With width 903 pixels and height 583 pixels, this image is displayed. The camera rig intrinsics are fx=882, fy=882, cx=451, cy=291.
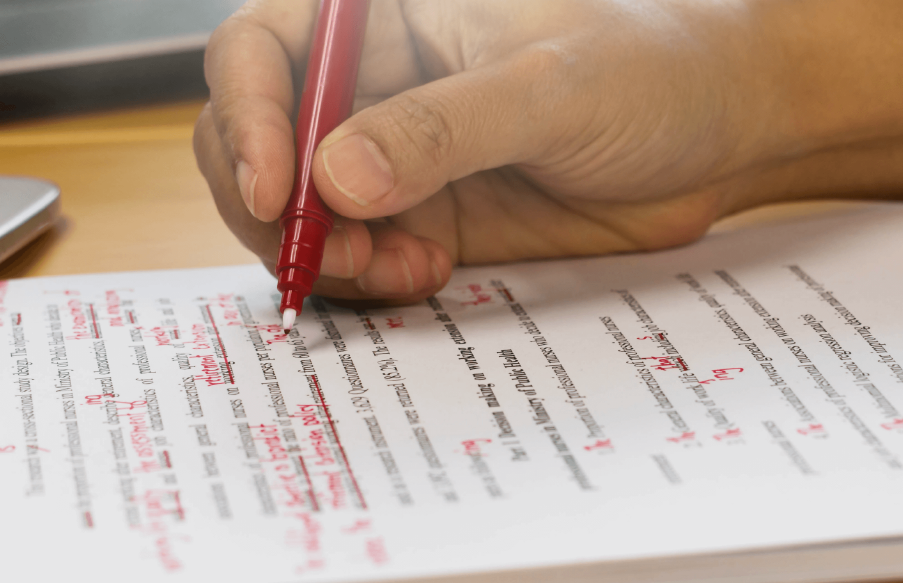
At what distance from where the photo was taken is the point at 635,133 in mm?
555

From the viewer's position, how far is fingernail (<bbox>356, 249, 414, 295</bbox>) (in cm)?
50

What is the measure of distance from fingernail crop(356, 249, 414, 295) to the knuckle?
0.23ft

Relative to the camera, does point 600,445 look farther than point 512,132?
No

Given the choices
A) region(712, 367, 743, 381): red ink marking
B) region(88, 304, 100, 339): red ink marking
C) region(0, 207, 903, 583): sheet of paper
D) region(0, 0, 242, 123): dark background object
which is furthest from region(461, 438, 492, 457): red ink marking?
region(0, 0, 242, 123): dark background object

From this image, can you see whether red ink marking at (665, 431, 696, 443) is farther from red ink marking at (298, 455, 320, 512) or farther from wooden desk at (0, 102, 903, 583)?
wooden desk at (0, 102, 903, 583)

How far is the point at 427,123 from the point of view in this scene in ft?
1.50

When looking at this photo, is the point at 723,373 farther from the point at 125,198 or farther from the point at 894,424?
the point at 125,198

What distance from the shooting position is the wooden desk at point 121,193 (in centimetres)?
61

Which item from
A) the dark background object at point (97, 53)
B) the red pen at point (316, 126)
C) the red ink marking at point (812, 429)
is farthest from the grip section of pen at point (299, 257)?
the dark background object at point (97, 53)

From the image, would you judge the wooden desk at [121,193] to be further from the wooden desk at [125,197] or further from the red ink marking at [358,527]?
the red ink marking at [358,527]

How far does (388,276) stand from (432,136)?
0.29 ft

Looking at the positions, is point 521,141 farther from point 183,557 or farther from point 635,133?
point 183,557

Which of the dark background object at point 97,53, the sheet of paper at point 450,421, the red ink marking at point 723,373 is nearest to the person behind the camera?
the sheet of paper at point 450,421

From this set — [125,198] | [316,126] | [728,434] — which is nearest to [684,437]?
[728,434]
